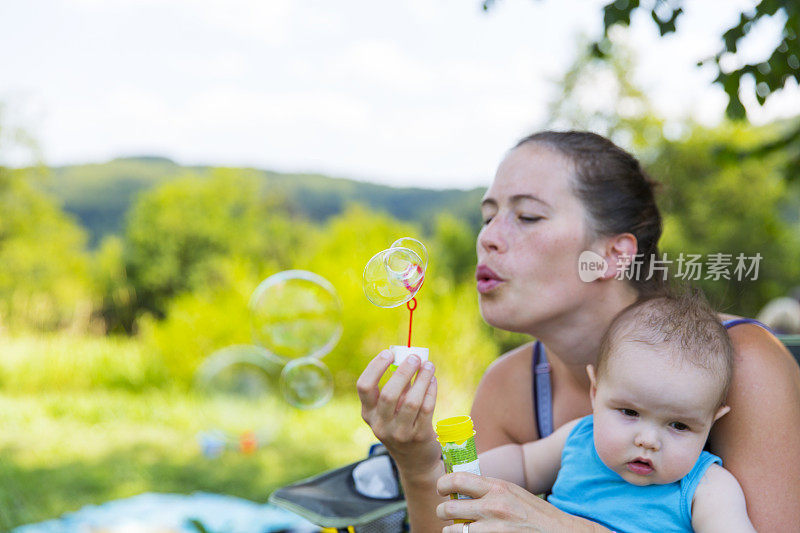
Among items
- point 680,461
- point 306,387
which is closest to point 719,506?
point 680,461

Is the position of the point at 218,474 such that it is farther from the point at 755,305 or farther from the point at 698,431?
the point at 755,305

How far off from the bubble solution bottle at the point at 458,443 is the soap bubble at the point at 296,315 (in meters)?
2.84

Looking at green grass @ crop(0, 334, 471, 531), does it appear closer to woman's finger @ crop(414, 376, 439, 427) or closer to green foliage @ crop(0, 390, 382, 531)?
green foliage @ crop(0, 390, 382, 531)

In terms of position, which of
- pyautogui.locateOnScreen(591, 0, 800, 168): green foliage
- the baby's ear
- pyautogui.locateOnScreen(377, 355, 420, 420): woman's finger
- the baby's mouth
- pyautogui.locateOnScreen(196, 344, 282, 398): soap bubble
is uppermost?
pyautogui.locateOnScreen(591, 0, 800, 168): green foliage

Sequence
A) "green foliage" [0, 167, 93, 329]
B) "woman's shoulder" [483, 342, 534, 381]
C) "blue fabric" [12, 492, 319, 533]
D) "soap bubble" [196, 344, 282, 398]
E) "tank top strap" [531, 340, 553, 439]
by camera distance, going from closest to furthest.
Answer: "tank top strap" [531, 340, 553, 439] → "woman's shoulder" [483, 342, 534, 381] → "blue fabric" [12, 492, 319, 533] → "soap bubble" [196, 344, 282, 398] → "green foliage" [0, 167, 93, 329]

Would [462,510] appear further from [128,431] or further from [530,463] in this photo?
[128,431]

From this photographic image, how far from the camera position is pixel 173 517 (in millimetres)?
3955

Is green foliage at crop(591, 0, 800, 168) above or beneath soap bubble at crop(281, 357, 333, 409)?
above

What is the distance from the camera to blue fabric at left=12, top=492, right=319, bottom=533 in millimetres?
3682

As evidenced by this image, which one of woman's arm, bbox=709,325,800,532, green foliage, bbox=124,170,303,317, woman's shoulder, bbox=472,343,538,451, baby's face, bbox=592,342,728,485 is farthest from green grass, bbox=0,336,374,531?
green foliage, bbox=124,170,303,317

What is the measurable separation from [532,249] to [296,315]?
8.66 feet

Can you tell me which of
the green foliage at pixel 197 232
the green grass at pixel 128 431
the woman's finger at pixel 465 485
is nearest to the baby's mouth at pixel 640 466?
the woman's finger at pixel 465 485

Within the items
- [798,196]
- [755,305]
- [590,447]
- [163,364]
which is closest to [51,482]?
[163,364]

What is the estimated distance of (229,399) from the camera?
239 inches
